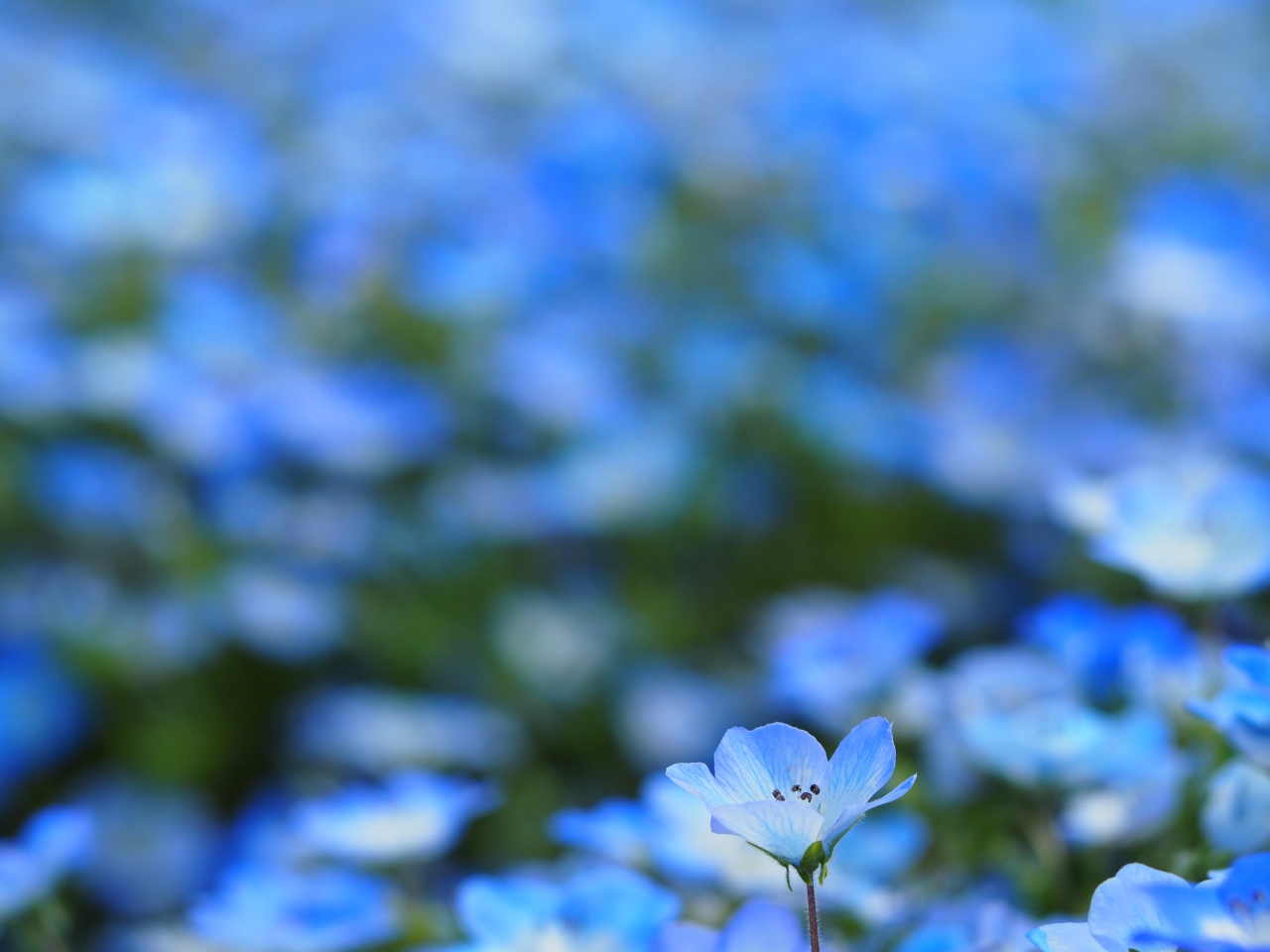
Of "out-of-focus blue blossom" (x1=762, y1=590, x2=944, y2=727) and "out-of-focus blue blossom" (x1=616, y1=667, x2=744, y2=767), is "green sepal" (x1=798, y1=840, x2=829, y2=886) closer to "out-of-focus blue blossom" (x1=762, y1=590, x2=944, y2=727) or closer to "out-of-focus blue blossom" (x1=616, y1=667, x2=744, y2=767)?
"out-of-focus blue blossom" (x1=762, y1=590, x2=944, y2=727)

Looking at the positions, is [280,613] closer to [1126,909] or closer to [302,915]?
[302,915]

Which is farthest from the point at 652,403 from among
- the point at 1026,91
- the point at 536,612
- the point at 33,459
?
the point at 1026,91

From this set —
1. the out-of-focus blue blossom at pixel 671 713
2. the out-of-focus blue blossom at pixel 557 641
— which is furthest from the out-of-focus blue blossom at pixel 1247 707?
the out-of-focus blue blossom at pixel 557 641

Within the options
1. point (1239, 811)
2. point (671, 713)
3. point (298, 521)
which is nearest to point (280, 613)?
point (298, 521)

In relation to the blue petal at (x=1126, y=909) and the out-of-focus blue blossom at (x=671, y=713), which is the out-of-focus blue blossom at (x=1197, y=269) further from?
the blue petal at (x=1126, y=909)

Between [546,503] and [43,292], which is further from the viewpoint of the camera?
[43,292]

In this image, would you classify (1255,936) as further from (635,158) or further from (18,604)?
(635,158)

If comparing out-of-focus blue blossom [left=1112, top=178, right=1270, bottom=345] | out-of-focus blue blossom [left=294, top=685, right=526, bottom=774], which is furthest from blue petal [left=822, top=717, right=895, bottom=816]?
out-of-focus blue blossom [left=1112, top=178, right=1270, bottom=345]
